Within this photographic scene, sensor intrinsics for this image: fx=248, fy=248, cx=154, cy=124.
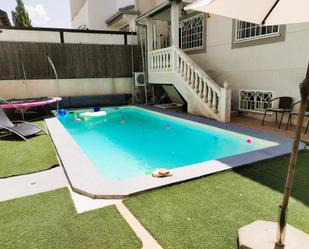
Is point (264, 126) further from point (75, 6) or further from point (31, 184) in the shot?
point (75, 6)

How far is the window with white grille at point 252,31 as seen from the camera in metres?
8.00

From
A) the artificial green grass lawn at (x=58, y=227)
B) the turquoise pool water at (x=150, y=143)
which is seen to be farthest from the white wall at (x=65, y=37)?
the artificial green grass lawn at (x=58, y=227)

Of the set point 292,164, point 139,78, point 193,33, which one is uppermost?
point 193,33

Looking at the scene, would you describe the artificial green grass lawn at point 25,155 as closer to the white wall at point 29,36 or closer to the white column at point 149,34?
the white wall at point 29,36

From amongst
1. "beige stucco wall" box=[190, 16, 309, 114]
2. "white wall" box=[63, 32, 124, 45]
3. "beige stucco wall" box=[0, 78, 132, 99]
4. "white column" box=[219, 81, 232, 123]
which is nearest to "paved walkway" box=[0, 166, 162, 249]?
"white column" box=[219, 81, 232, 123]

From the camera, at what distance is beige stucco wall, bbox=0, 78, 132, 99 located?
11.8 meters

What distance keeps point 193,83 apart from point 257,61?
2.37 metres

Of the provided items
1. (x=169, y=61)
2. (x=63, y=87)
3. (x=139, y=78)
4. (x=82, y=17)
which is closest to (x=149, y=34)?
(x=139, y=78)

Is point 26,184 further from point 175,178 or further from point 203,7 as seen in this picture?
point 203,7

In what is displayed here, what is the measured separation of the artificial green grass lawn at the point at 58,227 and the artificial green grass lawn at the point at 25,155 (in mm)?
1385

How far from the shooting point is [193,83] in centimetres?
962

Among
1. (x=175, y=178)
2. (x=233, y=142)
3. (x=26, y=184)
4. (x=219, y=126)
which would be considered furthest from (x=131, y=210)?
(x=219, y=126)

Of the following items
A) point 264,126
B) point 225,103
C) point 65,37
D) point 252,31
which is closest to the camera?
point 264,126

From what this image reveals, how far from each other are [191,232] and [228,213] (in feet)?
1.98
